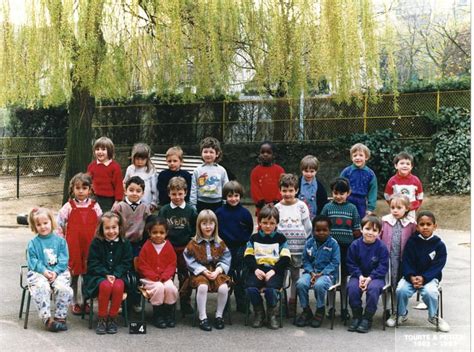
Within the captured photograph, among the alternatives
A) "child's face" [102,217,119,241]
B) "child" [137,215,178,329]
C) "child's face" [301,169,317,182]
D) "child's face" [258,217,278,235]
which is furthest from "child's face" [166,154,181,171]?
"child's face" [301,169,317,182]

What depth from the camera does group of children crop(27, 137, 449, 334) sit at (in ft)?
17.5

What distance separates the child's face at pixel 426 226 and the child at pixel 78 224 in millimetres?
3030

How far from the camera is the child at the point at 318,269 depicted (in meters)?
5.46

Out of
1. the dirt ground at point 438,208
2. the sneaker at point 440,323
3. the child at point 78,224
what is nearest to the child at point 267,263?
the sneaker at point 440,323

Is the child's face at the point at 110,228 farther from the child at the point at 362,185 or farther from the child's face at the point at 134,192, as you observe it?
the child at the point at 362,185

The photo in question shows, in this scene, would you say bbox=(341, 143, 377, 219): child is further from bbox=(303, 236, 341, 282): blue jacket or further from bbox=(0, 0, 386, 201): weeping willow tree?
bbox=(0, 0, 386, 201): weeping willow tree

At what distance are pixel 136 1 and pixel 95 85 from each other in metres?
1.61

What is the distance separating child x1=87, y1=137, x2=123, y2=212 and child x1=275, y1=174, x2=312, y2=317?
5.86 feet

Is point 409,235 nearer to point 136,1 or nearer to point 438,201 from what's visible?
point 136,1

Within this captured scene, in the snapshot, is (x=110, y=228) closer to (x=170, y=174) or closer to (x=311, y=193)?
(x=170, y=174)

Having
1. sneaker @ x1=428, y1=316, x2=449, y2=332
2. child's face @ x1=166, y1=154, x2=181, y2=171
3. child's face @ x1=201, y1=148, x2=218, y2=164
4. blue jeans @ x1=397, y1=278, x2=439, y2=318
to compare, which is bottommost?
sneaker @ x1=428, y1=316, x2=449, y2=332

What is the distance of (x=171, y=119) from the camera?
57.4 feet

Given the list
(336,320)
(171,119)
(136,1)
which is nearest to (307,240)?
(336,320)

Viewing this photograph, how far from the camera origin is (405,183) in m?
6.56
